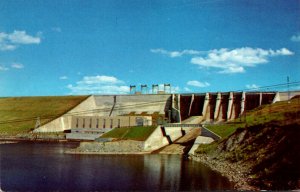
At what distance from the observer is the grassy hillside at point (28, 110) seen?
98.8 meters

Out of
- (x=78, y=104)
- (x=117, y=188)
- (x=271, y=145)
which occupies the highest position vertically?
(x=78, y=104)

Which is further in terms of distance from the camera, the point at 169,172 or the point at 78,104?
the point at 78,104

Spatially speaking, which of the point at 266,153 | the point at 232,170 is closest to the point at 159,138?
the point at 232,170

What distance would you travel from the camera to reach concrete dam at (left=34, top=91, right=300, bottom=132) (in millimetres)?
85750

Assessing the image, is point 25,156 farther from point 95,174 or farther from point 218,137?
point 218,137

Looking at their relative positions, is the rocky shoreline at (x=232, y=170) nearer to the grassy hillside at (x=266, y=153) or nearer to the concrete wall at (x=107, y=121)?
the grassy hillside at (x=266, y=153)

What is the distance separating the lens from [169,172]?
3791 cm

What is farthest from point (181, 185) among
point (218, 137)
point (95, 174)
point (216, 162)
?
point (218, 137)

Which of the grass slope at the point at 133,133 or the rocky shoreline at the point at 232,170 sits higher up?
the grass slope at the point at 133,133

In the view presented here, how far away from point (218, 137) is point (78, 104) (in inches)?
2352

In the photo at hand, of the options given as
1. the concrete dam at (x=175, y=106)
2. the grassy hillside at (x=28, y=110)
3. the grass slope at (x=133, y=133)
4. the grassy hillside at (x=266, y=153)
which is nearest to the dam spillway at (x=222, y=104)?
the concrete dam at (x=175, y=106)

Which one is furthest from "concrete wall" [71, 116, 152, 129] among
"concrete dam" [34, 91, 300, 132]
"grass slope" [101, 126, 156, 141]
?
"grass slope" [101, 126, 156, 141]

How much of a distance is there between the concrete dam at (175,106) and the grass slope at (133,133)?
22405 millimetres

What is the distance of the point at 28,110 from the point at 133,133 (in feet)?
190
